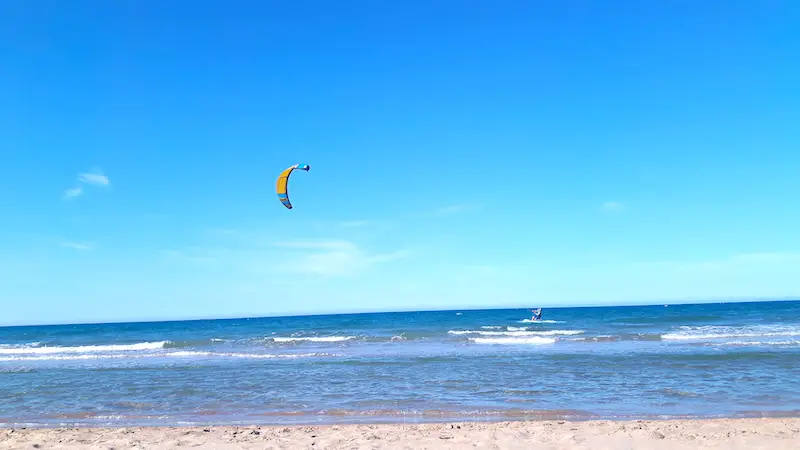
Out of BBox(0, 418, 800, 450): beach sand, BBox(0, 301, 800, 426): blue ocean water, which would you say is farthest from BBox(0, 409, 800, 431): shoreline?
BBox(0, 418, 800, 450): beach sand

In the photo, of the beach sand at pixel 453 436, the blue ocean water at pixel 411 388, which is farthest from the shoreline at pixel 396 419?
the beach sand at pixel 453 436

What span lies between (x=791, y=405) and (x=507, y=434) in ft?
18.5

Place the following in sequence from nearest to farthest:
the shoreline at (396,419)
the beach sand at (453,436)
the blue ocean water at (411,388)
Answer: the beach sand at (453,436) → the shoreline at (396,419) → the blue ocean water at (411,388)

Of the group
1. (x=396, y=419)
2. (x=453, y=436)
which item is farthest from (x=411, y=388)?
(x=453, y=436)

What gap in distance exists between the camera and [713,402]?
1017 cm

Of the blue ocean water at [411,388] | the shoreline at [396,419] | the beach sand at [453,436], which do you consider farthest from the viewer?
the blue ocean water at [411,388]

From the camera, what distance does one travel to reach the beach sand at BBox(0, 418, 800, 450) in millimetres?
7328

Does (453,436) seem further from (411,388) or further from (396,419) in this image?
(411,388)

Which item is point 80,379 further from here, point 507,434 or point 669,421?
point 669,421

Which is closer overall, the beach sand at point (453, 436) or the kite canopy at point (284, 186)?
the beach sand at point (453, 436)

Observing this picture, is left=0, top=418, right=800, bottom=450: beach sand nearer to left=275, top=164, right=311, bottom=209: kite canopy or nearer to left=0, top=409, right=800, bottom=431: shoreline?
left=0, top=409, right=800, bottom=431: shoreline

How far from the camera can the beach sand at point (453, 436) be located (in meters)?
7.33

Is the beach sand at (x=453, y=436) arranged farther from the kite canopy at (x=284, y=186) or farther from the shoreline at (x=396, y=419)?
the kite canopy at (x=284, y=186)

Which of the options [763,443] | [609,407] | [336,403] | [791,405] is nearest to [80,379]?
[336,403]
